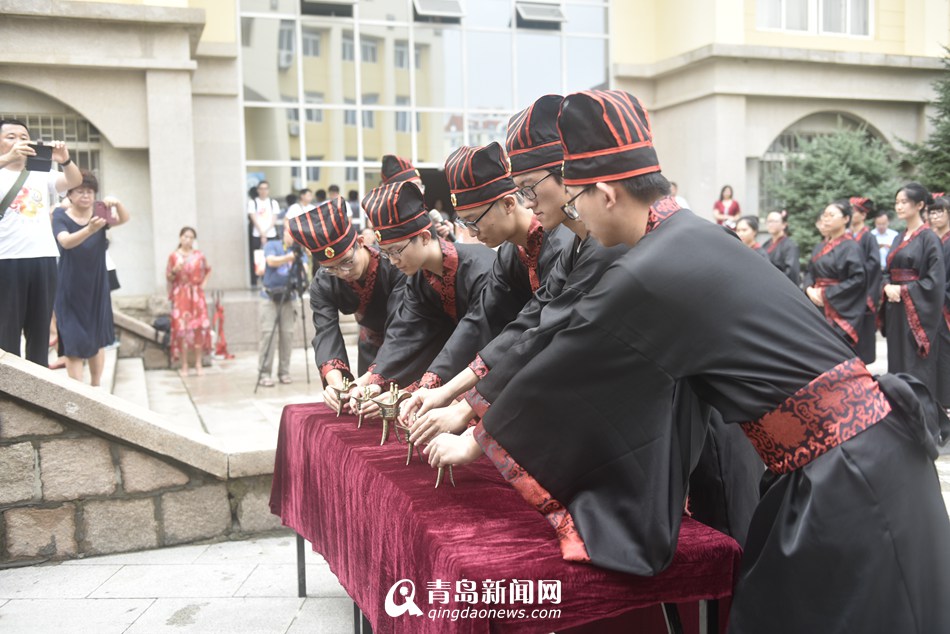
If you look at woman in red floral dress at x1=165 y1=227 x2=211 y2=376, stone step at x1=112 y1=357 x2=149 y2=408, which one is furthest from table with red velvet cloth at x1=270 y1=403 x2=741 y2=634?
woman in red floral dress at x1=165 y1=227 x2=211 y2=376

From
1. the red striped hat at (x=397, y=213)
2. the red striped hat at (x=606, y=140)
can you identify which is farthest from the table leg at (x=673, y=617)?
the red striped hat at (x=397, y=213)

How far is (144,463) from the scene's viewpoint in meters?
4.54

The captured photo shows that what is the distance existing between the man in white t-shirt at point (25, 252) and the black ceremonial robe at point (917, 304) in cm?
691

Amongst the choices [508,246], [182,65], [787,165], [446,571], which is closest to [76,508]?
[508,246]

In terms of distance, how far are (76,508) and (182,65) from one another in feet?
30.1

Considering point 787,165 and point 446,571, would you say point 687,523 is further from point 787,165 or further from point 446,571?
point 787,165

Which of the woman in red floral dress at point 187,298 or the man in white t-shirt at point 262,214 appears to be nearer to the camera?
the woman in red floral dress at point 187,298

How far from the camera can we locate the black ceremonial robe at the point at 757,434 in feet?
6.00

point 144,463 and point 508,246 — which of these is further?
point 144,463

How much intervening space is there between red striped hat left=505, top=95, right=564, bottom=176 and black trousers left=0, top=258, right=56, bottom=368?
12.9 ft

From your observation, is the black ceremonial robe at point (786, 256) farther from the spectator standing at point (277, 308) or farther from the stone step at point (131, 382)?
the stone step at point (131, 382)

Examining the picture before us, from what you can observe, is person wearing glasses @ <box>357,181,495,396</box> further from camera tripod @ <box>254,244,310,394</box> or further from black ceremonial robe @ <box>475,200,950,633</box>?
A: camera tripod @ <box>254,244,310,394</box>

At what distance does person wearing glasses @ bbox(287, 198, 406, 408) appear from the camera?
3838mm

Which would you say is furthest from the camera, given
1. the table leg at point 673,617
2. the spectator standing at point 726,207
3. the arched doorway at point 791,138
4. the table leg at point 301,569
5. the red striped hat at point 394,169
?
the arched doorway at point 791,138
